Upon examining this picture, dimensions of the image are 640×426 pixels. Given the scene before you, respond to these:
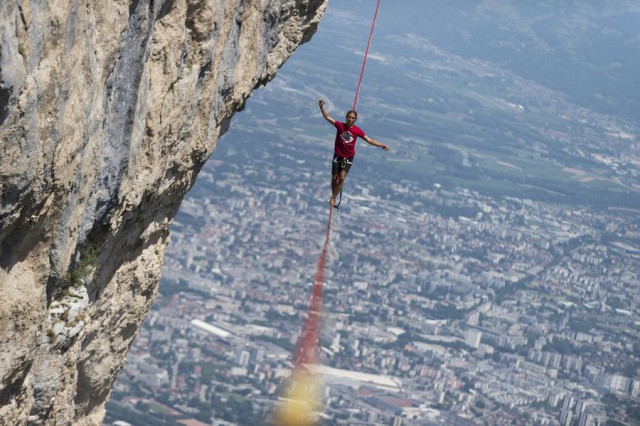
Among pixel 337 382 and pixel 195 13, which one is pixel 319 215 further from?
pixel 195 13

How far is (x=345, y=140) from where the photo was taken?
13.0m

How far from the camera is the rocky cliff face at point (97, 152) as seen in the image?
7.20 meters

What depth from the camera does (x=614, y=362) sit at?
71.4 m

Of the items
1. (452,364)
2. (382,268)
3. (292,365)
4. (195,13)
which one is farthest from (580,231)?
(195,13)

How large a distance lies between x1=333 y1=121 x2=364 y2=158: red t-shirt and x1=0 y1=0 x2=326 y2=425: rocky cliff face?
2.97ft

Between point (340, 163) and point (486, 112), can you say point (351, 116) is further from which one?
point (486, 112)

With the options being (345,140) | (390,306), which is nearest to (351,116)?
(345,140)

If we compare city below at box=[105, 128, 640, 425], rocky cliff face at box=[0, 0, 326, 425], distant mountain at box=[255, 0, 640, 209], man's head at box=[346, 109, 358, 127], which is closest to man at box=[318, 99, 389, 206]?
man's head at box=[346, 109, 358, 127]

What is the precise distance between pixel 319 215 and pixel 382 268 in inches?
529

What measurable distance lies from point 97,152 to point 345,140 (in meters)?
4.68

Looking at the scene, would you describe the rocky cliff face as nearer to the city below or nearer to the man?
the man

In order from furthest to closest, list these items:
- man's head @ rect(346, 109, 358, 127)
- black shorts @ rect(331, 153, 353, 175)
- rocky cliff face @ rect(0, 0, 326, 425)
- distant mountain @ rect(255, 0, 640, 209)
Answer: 1. distant mountain @ rect(255, 0, 640, 209)
2. black shorts @ rect(331, 153, 353, 175)
3. man's head @ rect(346, 109, 358, 127)
4. rocky cliff face @ rect(0, 0, 326, 425)

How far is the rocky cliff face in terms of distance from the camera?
7.20 metres

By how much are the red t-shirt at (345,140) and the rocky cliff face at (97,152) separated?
2.97ft
